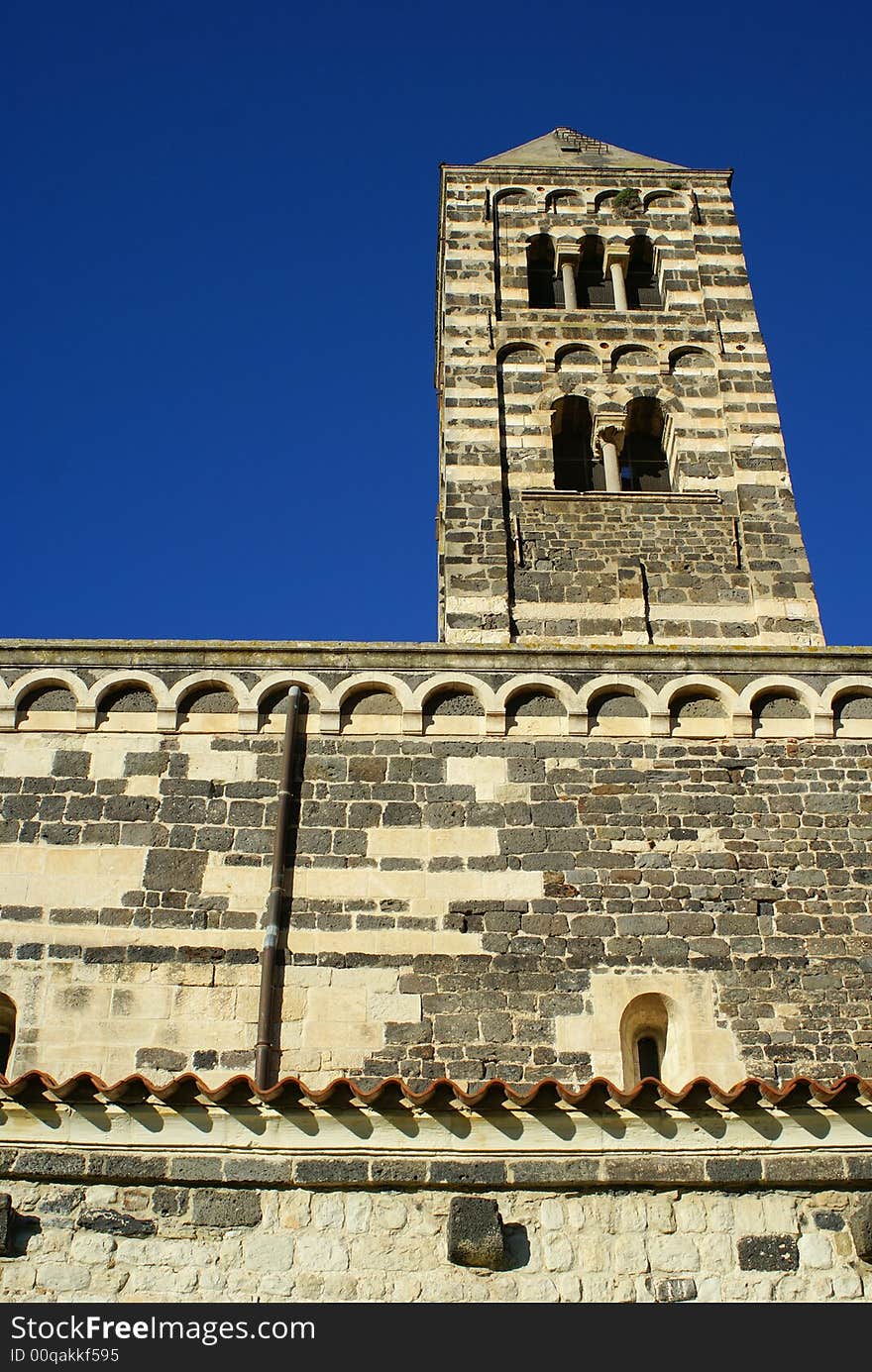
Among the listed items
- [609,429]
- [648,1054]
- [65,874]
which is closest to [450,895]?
[648,1054]

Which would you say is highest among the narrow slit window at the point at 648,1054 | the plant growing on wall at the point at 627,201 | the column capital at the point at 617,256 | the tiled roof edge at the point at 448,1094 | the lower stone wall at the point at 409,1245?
the plant growing on wall at the point at 627,201

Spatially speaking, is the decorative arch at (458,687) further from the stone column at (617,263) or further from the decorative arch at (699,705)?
the stone column at (617,263)

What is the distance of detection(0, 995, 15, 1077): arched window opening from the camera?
337 inches

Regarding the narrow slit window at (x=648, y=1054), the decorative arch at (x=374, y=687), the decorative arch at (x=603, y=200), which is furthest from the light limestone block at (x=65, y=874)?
the decorative arch at (x=603, y=200)

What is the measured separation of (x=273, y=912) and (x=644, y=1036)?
8.65ft

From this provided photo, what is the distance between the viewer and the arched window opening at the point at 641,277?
15.5m

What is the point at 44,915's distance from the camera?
888cm

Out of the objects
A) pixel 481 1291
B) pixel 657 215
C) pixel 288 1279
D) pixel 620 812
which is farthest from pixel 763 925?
pixel 657 215

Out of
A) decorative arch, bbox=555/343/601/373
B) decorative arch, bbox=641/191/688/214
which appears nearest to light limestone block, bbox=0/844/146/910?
decorative arch, bbox=555/343/601/373

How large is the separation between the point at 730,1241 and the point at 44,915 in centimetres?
489

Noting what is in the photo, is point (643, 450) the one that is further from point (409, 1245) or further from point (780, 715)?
point (409, 1245)

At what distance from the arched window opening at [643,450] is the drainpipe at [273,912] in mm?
5710

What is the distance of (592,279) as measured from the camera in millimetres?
15961

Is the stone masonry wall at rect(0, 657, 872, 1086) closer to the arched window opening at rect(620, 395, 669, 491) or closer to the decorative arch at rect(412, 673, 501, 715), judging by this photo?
the decorative arch at rect(412, 673, 501, 715)
